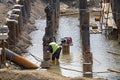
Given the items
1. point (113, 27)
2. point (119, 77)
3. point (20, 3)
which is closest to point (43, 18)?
point (20, 3)

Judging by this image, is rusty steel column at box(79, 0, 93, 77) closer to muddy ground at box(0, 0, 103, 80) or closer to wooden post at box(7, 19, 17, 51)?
muddy ground at box(0, 0, 103, 80)

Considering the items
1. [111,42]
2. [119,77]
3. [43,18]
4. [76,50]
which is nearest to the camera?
[119,77]

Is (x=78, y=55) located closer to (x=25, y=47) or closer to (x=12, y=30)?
(x=25, y=47)

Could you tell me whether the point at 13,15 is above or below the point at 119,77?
above

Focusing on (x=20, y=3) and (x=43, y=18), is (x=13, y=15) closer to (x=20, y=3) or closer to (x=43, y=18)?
(x=20, y=3)

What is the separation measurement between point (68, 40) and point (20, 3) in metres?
8.60

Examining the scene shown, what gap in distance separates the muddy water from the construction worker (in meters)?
0.37

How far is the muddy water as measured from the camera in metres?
20.6

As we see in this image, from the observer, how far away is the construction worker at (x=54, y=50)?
2212 cm

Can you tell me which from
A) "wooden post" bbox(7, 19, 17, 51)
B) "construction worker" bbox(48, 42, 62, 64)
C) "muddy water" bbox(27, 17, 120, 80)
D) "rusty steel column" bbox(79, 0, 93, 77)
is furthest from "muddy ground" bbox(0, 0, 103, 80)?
"rusty steel column" bbox(79, 0, 93, 77)

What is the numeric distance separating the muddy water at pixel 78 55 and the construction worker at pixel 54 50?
374 mm

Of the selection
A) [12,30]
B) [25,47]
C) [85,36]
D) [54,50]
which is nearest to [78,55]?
[54,50]

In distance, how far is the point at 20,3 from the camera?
3244 centimetres

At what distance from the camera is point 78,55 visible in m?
24.8
